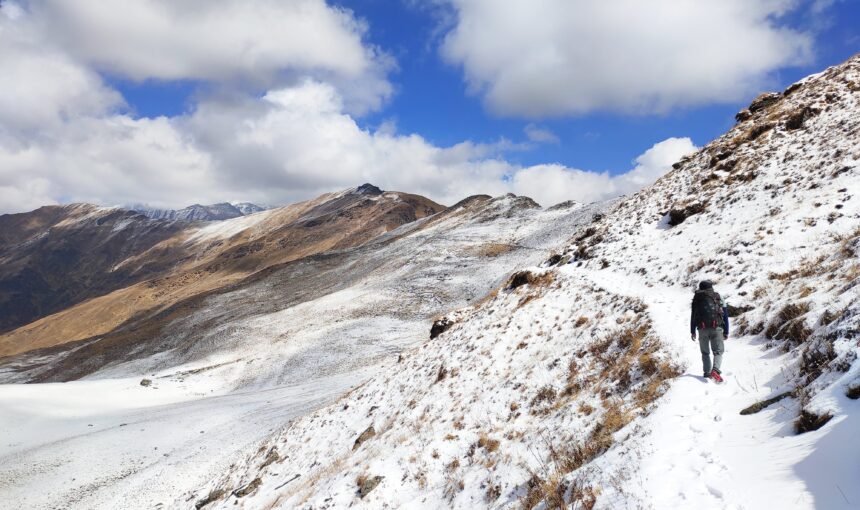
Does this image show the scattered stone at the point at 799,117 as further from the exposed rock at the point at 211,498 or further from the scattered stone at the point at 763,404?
the exposed rock at the point at 211,498

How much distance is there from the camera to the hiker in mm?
10344

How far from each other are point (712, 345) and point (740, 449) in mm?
3601

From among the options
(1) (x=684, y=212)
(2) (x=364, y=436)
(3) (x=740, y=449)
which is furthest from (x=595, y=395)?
(1) (x=684, y=212)

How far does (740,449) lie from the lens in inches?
288

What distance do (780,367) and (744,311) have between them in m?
4.44

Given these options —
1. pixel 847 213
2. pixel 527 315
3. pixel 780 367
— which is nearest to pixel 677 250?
pixel 847 213

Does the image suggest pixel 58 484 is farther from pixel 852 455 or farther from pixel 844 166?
pixel 844 166

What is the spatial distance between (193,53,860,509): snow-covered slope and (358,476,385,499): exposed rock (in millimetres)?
41

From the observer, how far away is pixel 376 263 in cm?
8888

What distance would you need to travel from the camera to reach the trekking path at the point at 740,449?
5781 mm

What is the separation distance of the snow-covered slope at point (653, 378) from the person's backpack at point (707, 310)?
109 cm

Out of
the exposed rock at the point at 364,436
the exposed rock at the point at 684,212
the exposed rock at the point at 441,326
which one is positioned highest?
the exposed rock at the point at 684,212

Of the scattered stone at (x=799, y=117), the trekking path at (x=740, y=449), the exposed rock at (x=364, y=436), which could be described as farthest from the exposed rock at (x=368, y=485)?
the scattered stone at (x=799, y=117)

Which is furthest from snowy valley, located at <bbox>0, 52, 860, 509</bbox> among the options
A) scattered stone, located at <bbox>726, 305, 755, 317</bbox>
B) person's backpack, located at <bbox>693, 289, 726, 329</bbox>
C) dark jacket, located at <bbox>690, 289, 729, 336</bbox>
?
person's backpack, located at <bbox>693, 289, 726, 329</bbox>
